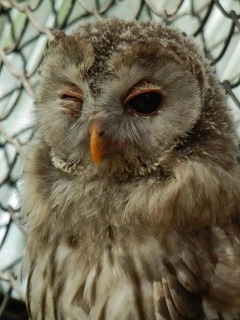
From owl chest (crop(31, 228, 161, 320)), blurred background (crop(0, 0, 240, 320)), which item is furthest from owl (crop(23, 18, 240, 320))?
blurred background (crop(0, 0, 240, 320))

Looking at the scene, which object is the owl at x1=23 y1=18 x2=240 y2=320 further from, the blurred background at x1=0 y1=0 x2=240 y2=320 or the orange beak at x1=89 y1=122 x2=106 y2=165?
the blurred background at x1=0 y1=0 x2=240 y2=320

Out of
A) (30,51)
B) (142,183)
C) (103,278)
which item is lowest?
(103,278)

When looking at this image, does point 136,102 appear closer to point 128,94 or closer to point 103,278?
point 128,94

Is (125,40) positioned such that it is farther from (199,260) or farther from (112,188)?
(199,260)

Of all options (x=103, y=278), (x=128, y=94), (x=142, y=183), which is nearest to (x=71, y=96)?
(x=128, y=94)

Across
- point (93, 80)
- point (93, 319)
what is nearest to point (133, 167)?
point (93, 80)

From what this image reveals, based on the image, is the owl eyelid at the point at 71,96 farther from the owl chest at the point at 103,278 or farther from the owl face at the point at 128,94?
the owl chest at the point at 103,278
